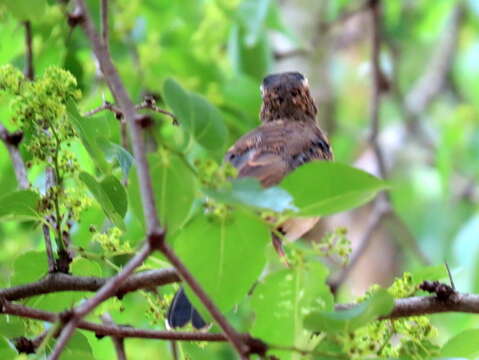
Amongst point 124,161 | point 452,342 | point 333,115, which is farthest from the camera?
point 333,115

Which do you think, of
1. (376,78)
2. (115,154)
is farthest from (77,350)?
(376,78)

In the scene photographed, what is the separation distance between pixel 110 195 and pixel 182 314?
344mm

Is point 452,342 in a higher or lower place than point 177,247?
lower

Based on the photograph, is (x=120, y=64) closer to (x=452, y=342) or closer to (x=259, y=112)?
(x=259, y=112)

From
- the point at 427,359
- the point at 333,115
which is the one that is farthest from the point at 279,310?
the point at 333,115

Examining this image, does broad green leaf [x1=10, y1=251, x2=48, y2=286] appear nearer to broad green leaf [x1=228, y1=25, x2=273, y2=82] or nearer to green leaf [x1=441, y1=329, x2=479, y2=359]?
green leaf [x1=441, y1=329, x2=479, y2=359]

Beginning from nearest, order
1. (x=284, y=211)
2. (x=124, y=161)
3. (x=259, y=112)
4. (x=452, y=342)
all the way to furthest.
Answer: (x=284, y=211), (x=452, y=342), (x=124, y=161), (x=259, y=112)

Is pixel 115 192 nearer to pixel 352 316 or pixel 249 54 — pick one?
pixel 352 316

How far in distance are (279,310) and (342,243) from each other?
0.53 feet

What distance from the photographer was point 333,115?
235 inches

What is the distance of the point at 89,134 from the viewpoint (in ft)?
6.16

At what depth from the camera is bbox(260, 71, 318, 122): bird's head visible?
410 cm

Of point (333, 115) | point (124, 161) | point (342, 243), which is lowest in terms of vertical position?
point (333, 115)

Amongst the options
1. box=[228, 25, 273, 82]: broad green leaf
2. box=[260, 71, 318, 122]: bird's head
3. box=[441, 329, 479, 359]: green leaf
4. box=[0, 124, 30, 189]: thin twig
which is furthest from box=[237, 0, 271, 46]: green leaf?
box=[441, 329, 479, 359]: green leaf
